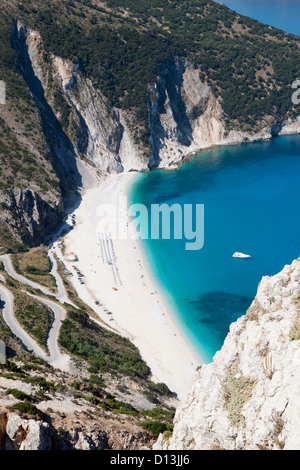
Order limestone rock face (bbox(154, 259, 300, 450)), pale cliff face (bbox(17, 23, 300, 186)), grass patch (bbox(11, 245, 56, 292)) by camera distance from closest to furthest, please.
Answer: limestone rock face (bbox(154, 259, 300, 450))
grass patch (bbox(11, 245, 56, 292))
pale cliff face (bbox(17, 23, 300, 186))

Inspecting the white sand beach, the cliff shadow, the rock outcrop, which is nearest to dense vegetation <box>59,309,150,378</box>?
the white sand beach

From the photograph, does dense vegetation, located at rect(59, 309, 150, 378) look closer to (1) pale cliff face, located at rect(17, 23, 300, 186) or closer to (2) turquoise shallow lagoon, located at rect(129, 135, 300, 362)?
(2) turquoise shallow lagoon, located at rect(129, 135, 300, 362)

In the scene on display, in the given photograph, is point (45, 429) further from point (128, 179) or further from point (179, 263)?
point (128, 179)

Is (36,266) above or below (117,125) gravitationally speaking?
below

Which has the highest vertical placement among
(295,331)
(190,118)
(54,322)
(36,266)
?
(190,118)

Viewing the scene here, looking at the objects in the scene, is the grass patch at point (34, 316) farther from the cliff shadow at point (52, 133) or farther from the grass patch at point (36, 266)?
the cliff shadow at point (52, 133)

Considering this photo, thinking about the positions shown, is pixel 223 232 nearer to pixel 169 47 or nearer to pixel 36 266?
pixel 36 266

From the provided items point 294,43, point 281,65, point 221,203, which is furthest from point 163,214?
point 294,43

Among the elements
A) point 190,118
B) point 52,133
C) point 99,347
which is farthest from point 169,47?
point 99,347
